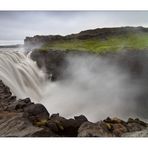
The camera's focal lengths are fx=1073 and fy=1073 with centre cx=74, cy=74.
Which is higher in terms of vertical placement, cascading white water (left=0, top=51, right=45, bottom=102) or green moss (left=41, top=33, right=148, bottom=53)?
green moss (left=41, top=33, right=148, bottom=53)

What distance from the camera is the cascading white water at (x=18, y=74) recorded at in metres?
8.01

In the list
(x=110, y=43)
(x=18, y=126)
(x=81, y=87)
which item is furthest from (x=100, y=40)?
(x=18, y=126)

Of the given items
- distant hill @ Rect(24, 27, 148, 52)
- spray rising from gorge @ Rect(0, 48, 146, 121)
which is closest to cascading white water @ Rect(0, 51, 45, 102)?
spray rising from gorge @ Rect(0, 48, 146, 121)

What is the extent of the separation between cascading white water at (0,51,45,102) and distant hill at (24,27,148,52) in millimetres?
121

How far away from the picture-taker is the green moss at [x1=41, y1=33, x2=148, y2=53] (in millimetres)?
8016

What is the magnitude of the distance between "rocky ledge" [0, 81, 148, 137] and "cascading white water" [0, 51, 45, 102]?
5 centimetres

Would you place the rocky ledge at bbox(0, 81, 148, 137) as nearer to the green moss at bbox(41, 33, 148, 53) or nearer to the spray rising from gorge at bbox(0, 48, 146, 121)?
the spray rising from gorge at bbox(0, 48, 146, 121)

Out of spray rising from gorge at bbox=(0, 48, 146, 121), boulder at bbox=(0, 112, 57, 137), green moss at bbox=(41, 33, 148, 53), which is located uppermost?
green moss at bbox=(41, 33, 148, 53)

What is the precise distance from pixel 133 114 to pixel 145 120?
0.10m

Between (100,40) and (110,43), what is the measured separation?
0.08m

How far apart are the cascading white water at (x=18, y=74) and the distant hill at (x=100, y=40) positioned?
0.40 ft

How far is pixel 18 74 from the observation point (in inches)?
316

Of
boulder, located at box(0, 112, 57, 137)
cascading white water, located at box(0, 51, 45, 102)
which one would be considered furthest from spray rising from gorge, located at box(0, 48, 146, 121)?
boulder, located at box(0, 112, 57, 137)

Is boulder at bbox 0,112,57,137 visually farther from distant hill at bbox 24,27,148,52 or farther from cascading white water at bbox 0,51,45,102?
distant hill at bbox 24,27,148,52
